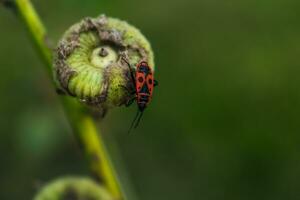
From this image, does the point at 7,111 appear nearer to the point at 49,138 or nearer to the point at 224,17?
the point at 49,138

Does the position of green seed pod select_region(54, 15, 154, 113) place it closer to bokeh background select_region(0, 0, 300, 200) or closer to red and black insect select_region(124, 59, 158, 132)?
red and black insect select_region(124, 59, 158, 132)

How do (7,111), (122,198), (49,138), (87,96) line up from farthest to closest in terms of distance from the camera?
(7,111)
(49,138)
(122,198)
(87,96)

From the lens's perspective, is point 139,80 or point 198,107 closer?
point 139,80

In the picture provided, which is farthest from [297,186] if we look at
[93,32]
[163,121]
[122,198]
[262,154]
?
[93,32]

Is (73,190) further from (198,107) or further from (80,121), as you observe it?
(198,107)

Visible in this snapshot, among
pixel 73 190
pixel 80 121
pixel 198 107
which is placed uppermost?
pixel 198 107

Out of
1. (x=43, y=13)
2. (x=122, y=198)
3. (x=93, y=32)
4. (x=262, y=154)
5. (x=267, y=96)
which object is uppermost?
(x=43, y=13)

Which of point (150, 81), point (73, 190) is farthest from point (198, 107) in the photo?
point (150, 81)
